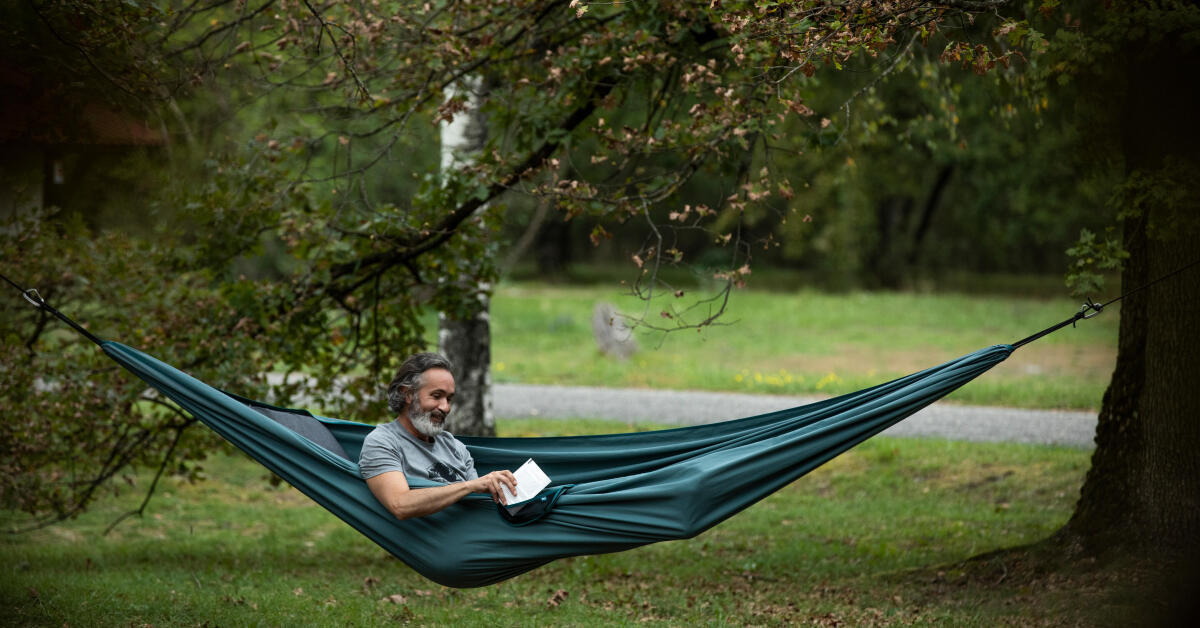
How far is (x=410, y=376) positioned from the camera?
11.8ft

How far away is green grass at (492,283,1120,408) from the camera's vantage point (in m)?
11.3

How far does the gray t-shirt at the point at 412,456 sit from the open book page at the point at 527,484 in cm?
29

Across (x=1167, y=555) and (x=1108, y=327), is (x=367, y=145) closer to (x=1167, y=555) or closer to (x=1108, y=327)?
(x=1167, y=555)

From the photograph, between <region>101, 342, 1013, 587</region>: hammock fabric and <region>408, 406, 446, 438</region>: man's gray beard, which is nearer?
<region>101, 342, 1013, 587</region>: hammock fabric

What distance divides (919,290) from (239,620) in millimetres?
19697

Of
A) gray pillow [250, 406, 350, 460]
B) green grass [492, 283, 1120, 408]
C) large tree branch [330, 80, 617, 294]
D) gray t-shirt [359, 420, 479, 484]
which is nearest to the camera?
gray t-shirt [359, 420, 479, 484]

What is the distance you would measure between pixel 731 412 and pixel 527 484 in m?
6.44

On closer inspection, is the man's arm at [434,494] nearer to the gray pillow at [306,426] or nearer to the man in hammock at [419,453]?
the man in hammock at [419,453]

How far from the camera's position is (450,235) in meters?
5.34

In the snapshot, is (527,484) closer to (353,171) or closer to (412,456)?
(412,456)

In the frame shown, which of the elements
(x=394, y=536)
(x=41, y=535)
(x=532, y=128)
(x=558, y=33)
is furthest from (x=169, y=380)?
(x=41, y=535)

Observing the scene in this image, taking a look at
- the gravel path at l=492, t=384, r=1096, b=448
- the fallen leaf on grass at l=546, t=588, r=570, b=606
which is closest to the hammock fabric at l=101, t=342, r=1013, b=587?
the fallen leaf on grass at l=546, t=588, r=570, b=606

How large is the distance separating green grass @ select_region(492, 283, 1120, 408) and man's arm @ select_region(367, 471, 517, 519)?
751 centimetres

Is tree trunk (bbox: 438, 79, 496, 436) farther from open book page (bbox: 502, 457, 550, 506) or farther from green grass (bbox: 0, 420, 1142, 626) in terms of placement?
open book page (bbox: 502, 457, 550, 506)
